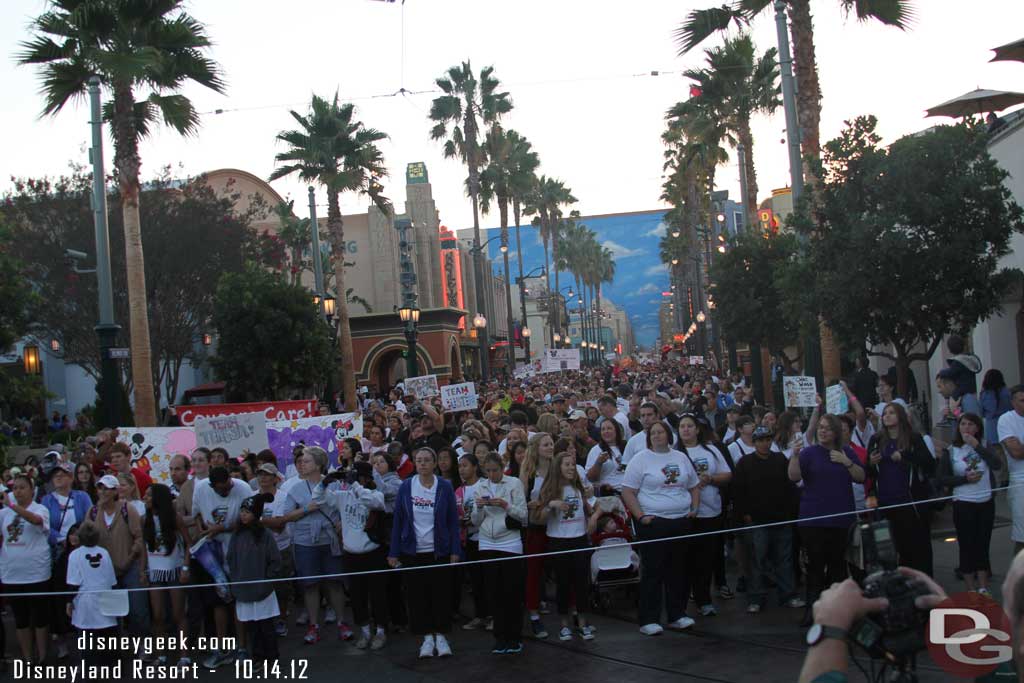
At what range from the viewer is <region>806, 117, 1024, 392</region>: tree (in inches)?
557

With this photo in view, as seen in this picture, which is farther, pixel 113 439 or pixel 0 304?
pixel 0 304

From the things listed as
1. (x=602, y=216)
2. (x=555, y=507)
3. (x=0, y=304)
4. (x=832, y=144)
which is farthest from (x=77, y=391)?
(x=602, y=216)

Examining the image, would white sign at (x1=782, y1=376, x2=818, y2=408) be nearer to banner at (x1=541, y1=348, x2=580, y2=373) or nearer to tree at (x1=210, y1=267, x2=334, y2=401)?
banner at (x1=541, y1=348, x2=580, y2=373)

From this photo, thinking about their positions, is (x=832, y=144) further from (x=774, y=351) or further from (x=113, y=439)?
(x=774, y=351)

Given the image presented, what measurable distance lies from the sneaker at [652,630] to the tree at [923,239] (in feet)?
24.2

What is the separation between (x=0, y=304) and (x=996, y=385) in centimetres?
1664

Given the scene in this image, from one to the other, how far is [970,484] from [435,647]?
4612 millimetres

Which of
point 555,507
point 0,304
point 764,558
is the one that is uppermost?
point 0,304

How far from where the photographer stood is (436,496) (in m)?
8.95

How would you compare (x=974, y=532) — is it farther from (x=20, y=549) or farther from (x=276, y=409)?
(x=276, y=409)

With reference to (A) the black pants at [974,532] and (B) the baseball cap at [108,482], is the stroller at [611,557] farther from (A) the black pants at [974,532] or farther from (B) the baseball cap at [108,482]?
(B) the baseball cap at [108,482]

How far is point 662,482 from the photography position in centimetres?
897

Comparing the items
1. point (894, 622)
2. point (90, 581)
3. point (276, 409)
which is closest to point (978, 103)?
point (276, 409)

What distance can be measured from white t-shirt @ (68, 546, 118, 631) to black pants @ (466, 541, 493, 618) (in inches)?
120
